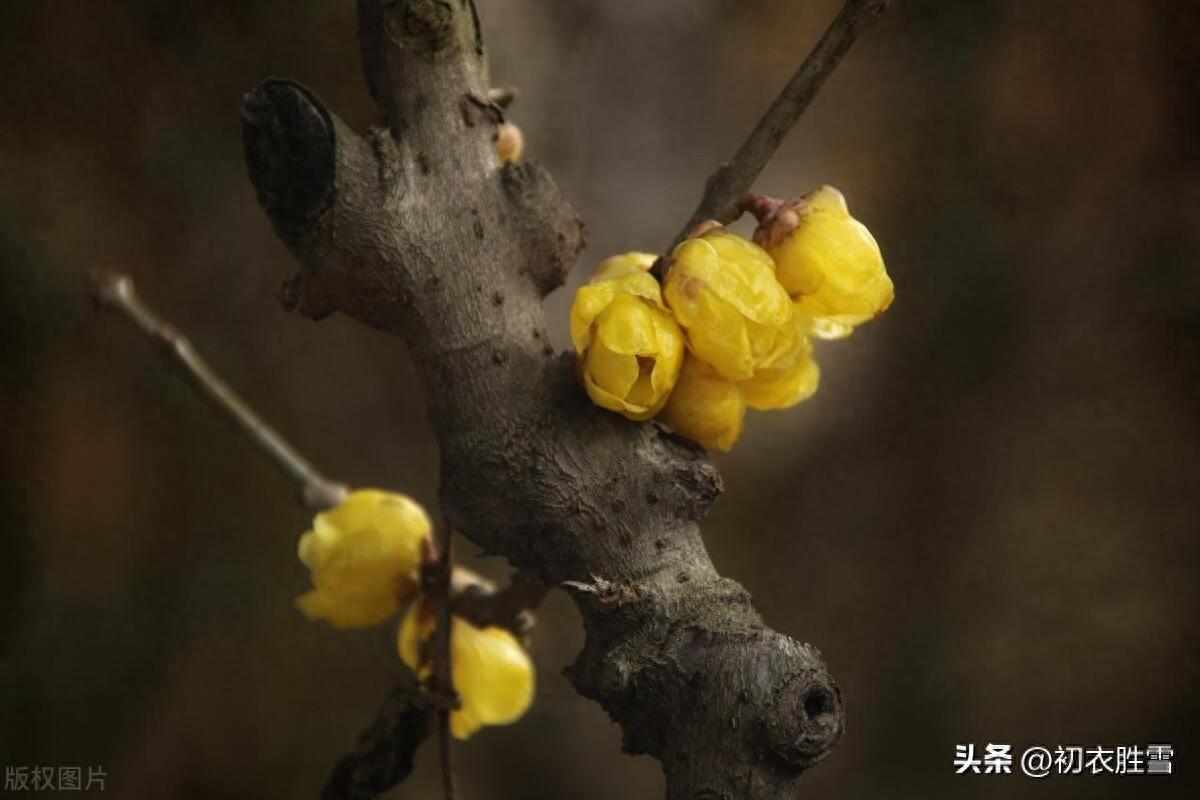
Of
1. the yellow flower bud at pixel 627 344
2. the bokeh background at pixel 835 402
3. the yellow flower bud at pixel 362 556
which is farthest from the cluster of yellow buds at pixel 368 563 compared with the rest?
the bokeh background at pixel 835 402

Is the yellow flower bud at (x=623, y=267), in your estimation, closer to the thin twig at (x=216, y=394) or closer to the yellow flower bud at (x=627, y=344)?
the yellow flower bud at (x=627, y=344)

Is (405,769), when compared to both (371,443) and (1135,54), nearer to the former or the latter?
(371,443)

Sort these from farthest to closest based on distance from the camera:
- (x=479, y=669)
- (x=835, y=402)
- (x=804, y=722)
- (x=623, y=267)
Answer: (x=835, y=402) → (x=479, y=669) → (x=623, y=267) → (x=804, y=722)

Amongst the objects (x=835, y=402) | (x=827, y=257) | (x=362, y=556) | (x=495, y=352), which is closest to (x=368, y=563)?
(x=362, y=556)

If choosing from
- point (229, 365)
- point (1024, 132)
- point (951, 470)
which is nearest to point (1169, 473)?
point (951, 470)

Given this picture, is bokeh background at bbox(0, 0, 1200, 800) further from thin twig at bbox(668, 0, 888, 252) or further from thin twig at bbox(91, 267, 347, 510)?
thin twig at bbox(668, 0, 888, 252)

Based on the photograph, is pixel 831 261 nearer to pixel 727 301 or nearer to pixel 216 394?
pixel 727 301

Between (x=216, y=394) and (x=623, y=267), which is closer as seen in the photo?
(x=623, y=267)

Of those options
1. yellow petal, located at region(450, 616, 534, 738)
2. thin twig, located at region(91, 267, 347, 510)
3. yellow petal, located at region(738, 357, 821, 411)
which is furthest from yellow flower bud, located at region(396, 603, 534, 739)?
yellow petal, located at region(738, 357, 821, 411)

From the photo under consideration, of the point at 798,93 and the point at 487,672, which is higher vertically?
the point at 798,93

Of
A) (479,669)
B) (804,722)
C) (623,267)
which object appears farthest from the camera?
(479,669)
